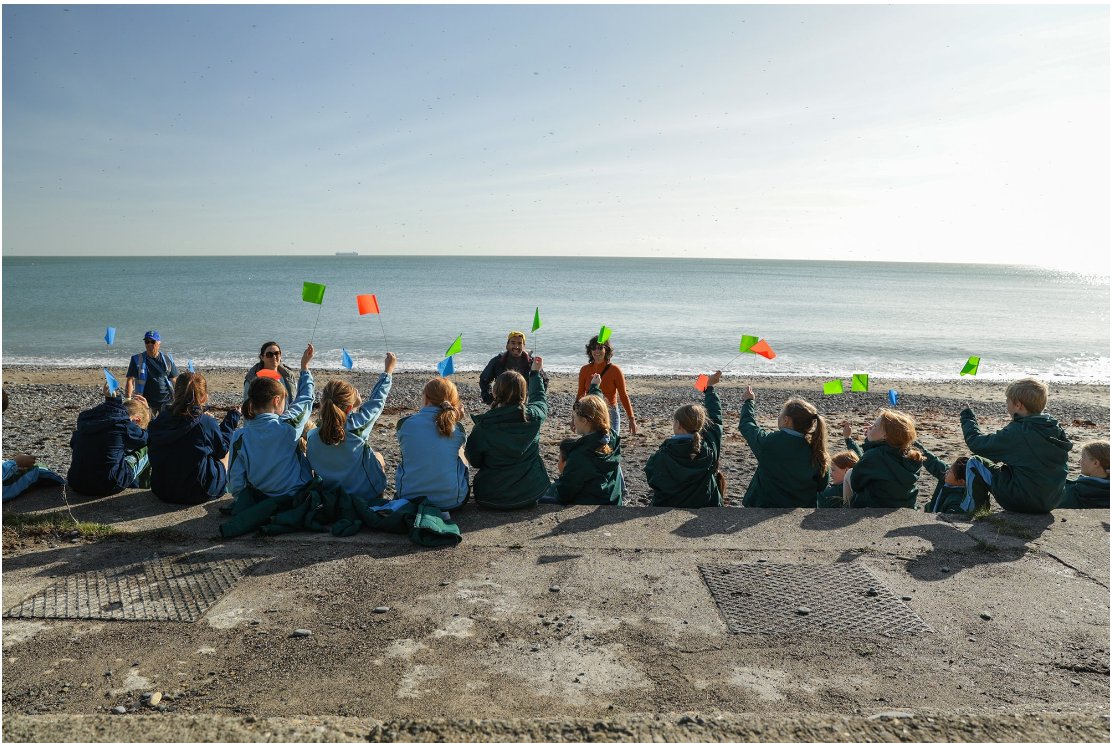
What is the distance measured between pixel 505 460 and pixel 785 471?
2.31 m

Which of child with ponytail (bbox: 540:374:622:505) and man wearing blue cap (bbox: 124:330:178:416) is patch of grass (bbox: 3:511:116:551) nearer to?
child with ponytail (bbox: 540:374:622:505)

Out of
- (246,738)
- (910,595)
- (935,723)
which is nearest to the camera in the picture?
(246,738)

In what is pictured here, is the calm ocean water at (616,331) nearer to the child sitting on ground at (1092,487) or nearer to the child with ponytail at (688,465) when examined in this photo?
the child sitting on ground at (1092,487)

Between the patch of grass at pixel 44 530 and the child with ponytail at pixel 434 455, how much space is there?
1.94m

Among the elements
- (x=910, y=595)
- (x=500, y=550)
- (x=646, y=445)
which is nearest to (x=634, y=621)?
(x=500, y=550)

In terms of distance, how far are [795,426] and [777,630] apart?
94.5 inches

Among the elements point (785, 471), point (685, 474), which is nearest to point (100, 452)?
point (685, 474)

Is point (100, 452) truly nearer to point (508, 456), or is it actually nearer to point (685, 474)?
point (508, 456)

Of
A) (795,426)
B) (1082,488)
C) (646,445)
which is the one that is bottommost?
(646,445)

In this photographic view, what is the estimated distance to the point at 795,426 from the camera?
5.56 m

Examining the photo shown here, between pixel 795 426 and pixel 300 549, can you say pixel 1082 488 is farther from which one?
pixel 300 549

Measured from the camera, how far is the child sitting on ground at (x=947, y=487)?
580 centimetres

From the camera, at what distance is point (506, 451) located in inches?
203

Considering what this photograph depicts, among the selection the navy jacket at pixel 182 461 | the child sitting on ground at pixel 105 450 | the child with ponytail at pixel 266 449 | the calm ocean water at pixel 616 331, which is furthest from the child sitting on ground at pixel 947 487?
the calm ocean water at pixel 616 331
